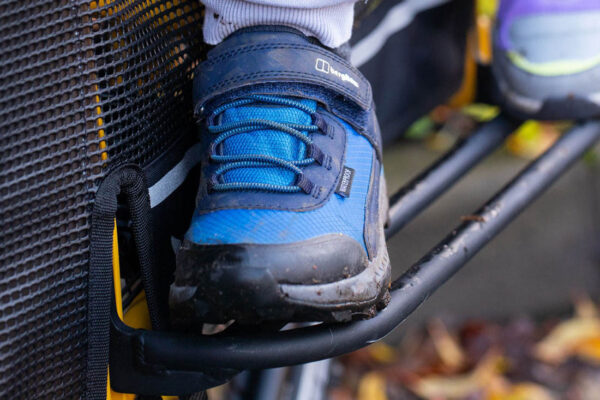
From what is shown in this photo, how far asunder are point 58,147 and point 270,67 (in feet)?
0.67

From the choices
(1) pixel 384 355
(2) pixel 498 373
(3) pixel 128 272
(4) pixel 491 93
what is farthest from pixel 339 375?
(3) pixel 128 272

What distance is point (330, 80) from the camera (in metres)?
0.67

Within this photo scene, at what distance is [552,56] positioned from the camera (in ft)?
3.23

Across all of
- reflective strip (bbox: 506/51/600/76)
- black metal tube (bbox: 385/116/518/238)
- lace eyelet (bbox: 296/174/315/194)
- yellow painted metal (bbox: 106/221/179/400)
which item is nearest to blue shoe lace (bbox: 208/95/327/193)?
lace eyelet (bbox: 296/174/315/194)

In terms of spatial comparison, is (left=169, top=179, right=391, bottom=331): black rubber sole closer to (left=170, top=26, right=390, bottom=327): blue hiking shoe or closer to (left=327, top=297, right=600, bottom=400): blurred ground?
(left=170, top=26, right=390, bottom=327): blue hiking shoe

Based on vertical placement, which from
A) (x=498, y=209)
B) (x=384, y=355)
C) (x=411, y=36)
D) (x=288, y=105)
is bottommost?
(x=384, y=355)

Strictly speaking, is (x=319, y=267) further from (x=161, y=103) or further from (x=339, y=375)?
(x=339, y=375)

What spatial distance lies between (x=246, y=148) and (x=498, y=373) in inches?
43.5

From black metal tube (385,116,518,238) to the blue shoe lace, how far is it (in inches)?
8.7

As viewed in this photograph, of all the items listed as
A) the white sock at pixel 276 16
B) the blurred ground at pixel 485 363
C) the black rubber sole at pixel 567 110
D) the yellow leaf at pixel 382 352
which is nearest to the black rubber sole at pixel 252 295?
the white sock at pixel 276 16

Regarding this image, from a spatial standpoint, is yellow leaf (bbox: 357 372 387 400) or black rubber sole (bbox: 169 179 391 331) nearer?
black rubber sole (bbox: 169 179 391 331)

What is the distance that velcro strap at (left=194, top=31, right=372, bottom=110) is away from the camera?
66 cm

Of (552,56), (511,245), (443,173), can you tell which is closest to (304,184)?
(443,173)

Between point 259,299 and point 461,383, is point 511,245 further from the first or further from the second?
point 259,299
